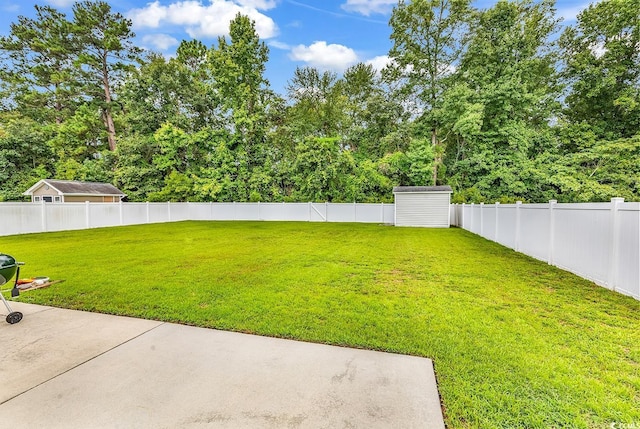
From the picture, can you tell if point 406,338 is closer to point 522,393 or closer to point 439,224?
point 522,393

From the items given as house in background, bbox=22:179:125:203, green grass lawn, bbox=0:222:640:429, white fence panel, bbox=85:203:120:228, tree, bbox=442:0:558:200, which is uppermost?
tree, bbox=442:0:558:200

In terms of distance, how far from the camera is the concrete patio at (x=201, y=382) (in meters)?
1.79

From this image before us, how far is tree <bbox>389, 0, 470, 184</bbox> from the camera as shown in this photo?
20.6m

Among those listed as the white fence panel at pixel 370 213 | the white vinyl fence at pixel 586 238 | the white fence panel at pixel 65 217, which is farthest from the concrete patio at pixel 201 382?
the white fence panel at pixel 370 213

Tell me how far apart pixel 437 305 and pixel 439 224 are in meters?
12.2

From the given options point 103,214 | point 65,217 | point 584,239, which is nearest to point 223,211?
point 103,214

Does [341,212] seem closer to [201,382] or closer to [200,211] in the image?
[200,211]

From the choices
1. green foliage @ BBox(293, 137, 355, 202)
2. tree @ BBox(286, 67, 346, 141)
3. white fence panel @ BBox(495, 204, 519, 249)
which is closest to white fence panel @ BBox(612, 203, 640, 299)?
white fence panel @ BBox(495, 204, 519, 249)

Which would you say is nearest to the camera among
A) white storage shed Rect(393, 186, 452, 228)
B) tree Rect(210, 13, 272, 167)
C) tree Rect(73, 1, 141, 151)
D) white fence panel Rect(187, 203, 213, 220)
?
white storage shed Rect(393, 186, 452, 228)

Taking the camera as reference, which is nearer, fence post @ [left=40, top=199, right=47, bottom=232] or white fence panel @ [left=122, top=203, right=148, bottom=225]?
fence post @ [left=40, top=199, right=47, bottom=232]

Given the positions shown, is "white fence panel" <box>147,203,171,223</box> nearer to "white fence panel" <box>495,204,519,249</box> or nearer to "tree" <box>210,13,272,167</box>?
"tree" <box>210,13,272,167</box>

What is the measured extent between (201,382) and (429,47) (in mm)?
25062

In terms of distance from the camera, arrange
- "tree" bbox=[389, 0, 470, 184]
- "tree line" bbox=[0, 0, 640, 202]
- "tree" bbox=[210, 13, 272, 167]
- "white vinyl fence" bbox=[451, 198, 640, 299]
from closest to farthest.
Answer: "white vinyl fence" bbox=[451, 198, 640, 299] → "tree line" bbox=[0, 0, 640, 202] → "tree" bbox=[389, 0, 470, 184] → "tree" bbox=[210, 13, 272, 167]

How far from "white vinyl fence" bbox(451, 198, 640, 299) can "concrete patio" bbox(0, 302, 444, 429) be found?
3.35 metres
